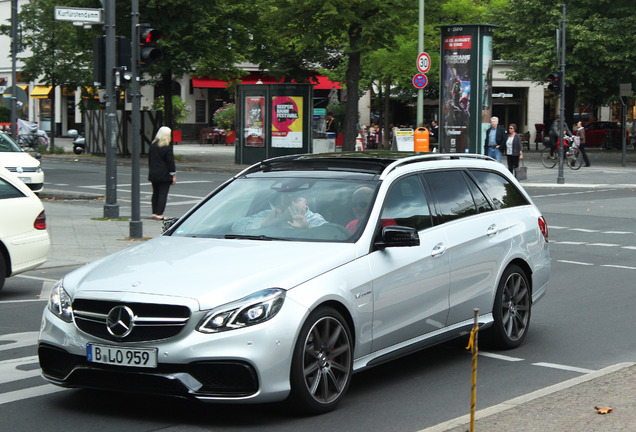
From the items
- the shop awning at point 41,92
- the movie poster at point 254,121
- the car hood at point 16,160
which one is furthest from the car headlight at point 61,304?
the shop awning at point 41,92

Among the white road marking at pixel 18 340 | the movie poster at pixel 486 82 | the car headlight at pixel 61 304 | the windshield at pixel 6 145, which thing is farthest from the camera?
the movie poster at pixel 486 82

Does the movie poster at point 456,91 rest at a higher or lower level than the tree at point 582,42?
lower

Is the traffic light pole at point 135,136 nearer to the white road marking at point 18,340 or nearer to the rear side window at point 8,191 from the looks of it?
the rear side window at point 8,191

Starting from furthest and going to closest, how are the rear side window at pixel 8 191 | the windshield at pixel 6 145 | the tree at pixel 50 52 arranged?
1. the tree at pixel 50 52
2. the windshield at pixel 6 145
3. the rear side window at pixel 8 191

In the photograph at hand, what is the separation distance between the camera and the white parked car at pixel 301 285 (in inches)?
215

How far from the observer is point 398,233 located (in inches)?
251

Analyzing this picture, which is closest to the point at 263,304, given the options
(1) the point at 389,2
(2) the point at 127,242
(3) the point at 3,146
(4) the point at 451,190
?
(4) the point at 451,190

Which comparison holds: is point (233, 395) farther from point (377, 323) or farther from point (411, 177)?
point (411, 177)

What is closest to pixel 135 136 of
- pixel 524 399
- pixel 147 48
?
pixel 147 48

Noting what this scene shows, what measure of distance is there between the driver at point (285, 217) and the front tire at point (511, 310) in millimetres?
1969

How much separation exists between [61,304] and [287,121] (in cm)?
3113

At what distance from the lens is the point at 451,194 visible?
7523mm

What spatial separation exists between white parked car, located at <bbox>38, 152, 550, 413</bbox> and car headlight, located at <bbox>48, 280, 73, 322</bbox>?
0.01m

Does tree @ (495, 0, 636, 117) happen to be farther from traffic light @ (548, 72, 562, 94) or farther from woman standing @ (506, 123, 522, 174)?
woman standing @ (506, 123, 522, 174)
